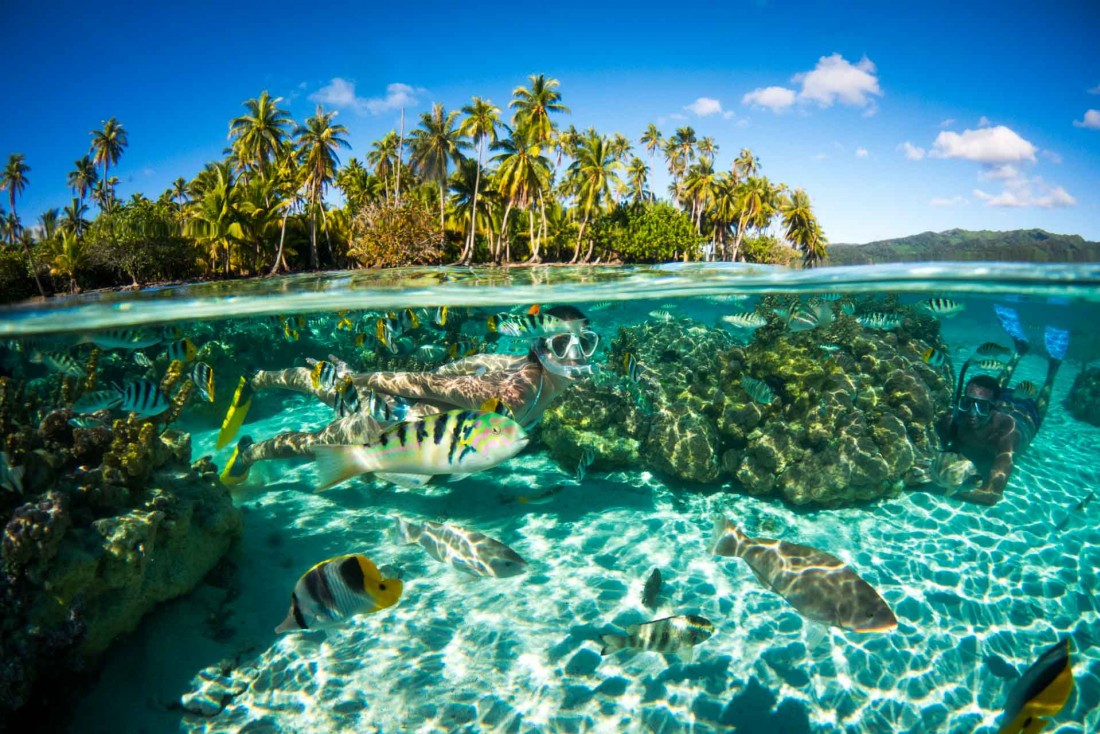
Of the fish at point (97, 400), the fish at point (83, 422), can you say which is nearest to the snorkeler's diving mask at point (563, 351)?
the fish at point (97, 400)

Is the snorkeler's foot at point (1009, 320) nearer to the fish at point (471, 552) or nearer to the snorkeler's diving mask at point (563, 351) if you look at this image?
the snorkeler's diving mask at point (563, 351)

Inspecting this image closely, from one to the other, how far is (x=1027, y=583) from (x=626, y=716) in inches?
248

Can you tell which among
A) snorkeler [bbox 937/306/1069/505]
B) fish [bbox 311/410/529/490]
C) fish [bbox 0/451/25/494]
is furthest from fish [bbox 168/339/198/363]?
snorkeler [bbox 937/306/1069/505]

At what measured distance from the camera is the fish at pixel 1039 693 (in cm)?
228

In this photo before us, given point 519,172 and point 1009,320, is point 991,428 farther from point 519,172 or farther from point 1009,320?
point 519,172

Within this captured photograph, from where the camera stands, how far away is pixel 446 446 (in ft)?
8.46

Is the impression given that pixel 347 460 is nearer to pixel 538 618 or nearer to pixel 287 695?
pixel 287 695

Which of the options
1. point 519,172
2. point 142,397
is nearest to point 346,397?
point 142,397

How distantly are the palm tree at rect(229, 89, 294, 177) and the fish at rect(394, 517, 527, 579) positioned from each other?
48.8 m

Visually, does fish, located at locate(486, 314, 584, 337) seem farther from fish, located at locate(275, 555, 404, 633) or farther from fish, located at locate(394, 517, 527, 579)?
fish, located at locate(275, 555, 404, 633)

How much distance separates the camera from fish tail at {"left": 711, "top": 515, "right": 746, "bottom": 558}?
5.09 m

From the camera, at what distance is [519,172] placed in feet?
117

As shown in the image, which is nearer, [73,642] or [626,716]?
[73,642]

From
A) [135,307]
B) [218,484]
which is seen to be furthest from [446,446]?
[135,307]
